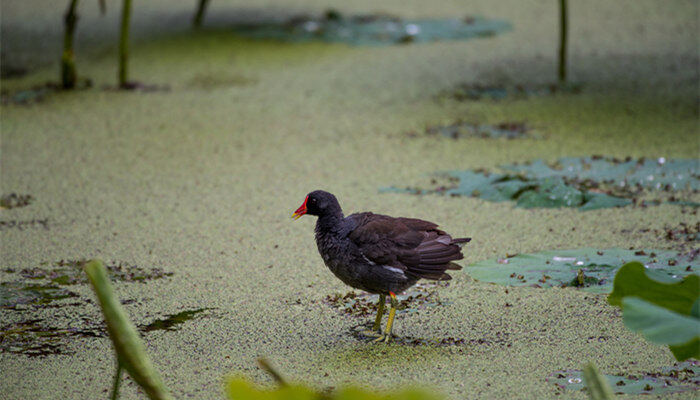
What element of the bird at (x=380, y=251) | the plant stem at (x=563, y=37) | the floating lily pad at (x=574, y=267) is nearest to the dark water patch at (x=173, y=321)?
the bird at (x=380, y=251)

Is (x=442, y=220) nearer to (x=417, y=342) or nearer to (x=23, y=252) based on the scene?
(x=417, y=342)

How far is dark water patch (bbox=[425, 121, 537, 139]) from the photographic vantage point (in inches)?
169

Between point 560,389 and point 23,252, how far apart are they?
1.92m

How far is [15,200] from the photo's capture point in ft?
11.3

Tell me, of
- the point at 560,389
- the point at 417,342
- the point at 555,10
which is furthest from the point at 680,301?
the point at 555,10

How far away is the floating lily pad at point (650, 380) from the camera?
69.7 inches

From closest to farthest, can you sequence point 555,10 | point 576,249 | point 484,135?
1. point 576,249
2. point 484,135
3. point 555,10

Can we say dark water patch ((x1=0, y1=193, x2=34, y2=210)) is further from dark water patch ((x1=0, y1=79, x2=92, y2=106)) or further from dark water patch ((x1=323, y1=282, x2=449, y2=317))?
dark water patch ((x1=0, y1=79, x2=92, y2=106))

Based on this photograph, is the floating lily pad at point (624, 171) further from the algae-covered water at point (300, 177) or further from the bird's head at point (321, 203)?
the bird's head at point (321, 203)

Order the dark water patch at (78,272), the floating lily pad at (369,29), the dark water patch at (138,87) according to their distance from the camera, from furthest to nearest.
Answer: the floating lily pad at (369,29) < the dark water patch at (138,87) < the dark water patch at (78,272)

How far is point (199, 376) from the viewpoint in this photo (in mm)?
1966

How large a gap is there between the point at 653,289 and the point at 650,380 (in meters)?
0.44

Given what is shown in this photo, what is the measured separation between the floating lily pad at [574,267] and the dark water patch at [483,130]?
1.69m

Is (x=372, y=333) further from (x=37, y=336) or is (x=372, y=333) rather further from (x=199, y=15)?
(x=199, y=15)
